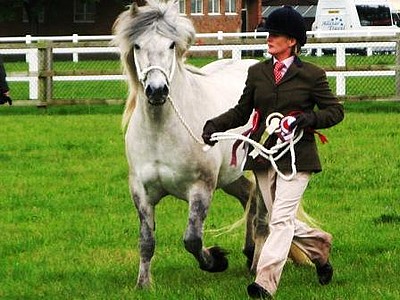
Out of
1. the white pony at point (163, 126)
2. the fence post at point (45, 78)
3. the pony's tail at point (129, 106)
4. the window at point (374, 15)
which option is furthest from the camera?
the window at point (374, 15)

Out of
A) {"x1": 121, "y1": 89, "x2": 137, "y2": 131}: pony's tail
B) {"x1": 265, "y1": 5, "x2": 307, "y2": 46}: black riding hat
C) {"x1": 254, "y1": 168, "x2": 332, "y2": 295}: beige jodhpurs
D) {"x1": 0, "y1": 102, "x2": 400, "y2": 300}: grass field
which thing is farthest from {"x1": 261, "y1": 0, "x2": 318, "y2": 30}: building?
{"x1": 254, "y1": 168, "x2": 332, "y2": 295}: beige jodhpurs

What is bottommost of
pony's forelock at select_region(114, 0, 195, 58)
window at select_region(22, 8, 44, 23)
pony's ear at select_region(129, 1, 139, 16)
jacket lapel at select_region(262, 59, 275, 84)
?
window at select_region(22, 8, 44, 23)

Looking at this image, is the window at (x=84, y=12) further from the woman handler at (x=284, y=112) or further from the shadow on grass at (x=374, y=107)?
the woman handler at (x=284, y=112)

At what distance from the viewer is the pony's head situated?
7359mm

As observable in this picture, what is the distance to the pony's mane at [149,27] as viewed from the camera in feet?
24.9

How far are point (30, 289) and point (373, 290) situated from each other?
2339 mm

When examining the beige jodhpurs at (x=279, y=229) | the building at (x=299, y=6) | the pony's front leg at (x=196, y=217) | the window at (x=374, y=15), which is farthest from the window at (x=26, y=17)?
the beige jodhpurs at (x=279, y=229)

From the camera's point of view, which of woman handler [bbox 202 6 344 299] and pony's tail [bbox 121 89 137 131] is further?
pony's tail [bbox 121 89 137 131]

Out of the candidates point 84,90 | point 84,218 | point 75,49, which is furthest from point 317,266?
point 84,90

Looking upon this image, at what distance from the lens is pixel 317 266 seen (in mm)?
7781

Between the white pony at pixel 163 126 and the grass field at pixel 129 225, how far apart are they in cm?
50

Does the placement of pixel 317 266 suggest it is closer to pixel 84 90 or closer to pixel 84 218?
pixel 84 218

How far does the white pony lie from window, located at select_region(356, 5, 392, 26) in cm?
5075

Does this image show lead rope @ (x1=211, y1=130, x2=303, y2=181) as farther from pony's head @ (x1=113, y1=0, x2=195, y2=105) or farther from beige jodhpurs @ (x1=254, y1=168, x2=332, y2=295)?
pony's head @ (x1=113, y1=0, x2=195, y2=105)
